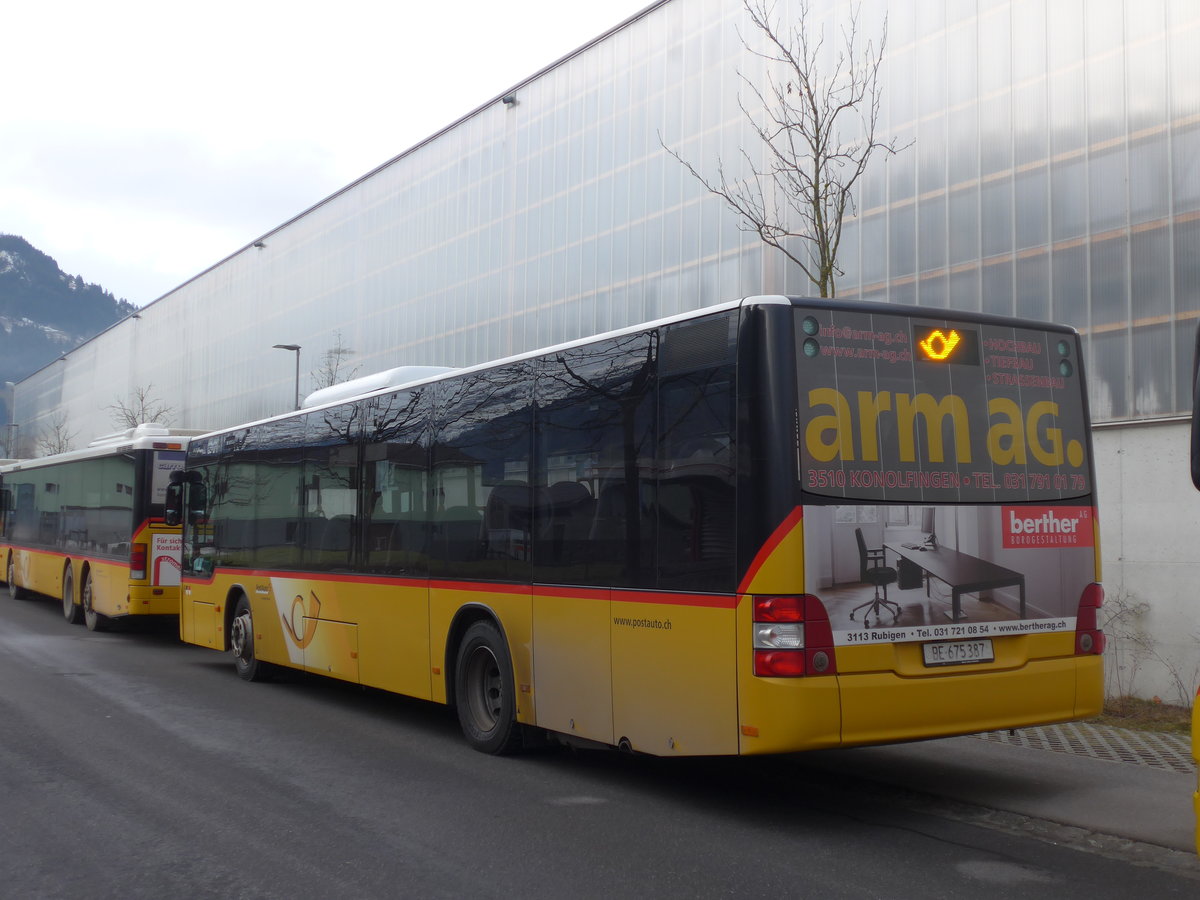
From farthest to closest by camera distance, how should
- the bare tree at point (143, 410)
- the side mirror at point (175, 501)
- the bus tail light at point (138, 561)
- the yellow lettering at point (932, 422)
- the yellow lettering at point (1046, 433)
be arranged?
the bare tree at point (143, 410) < the bus tail light at point (138, 561) < the side mirror at point (175, 501) < the yellow lettering at point (1046, 433) < the yellow lettering at point (932, 422)

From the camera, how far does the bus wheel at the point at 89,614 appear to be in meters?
20.5

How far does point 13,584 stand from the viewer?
27797mm

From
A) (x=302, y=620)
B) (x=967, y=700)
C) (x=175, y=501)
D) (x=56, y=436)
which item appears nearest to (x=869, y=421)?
(x=967, y=700)

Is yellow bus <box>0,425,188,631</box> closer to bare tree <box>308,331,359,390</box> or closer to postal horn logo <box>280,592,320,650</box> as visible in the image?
postal horn logo <box>280,592,320,650</box>

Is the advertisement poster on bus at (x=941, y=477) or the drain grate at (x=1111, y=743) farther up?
the advertisement poster on bus at (x=941, y=477)

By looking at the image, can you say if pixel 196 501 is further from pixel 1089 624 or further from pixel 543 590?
pixel 1089 624

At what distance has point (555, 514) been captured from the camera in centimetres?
858

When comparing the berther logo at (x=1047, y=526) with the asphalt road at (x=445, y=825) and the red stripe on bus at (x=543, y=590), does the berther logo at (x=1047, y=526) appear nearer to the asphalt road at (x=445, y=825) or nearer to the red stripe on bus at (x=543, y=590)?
the asphalt road at (x=445, y=825)

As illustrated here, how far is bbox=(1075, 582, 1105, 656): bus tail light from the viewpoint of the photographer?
7801mm

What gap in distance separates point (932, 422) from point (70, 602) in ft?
61.5

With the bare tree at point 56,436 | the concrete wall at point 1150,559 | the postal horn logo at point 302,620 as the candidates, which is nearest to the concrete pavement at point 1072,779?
the concrete wall at point 1150,559

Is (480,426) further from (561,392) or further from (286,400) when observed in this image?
(286,400)

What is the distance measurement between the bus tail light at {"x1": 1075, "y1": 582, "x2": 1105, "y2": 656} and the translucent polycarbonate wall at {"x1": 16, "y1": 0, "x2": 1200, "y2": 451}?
17.8 ft

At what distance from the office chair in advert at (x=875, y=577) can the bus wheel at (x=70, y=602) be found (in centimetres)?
1820
